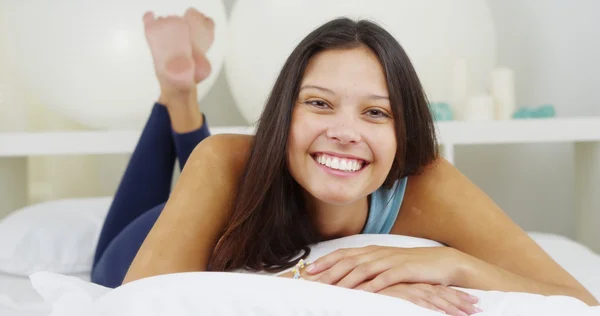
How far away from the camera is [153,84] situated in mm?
1962

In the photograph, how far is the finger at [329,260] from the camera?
3.18 feet

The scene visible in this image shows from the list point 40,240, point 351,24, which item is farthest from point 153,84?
point 351,24

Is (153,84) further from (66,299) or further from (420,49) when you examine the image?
(66,299)

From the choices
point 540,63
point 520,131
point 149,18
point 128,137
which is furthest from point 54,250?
point 540,63

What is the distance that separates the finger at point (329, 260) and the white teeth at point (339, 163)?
0.42 ft

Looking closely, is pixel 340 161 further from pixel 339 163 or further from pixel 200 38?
pixel 200 38

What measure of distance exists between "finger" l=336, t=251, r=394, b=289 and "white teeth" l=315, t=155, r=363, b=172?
5.9 inches

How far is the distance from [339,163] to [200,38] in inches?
31.4

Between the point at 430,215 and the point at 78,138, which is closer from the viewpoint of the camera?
the point at 430,215

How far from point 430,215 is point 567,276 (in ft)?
0.79

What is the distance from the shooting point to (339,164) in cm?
106

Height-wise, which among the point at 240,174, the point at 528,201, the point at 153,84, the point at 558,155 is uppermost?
the point at 153,84

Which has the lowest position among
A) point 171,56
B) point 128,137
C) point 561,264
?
point 561,264

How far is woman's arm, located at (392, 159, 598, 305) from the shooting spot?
1144mm
